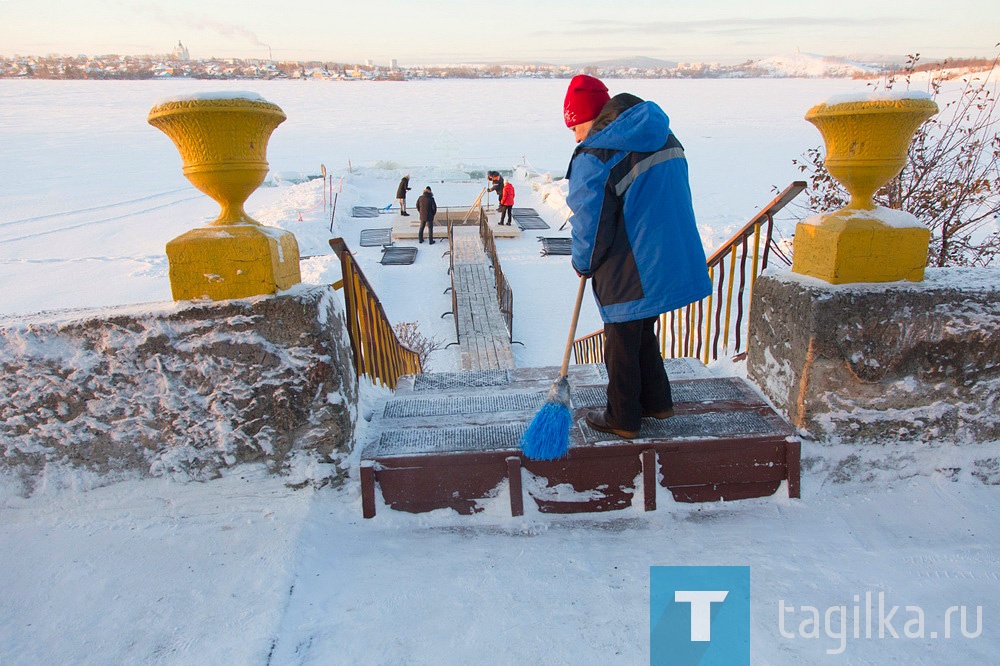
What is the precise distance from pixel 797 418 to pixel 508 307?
25.0 feet

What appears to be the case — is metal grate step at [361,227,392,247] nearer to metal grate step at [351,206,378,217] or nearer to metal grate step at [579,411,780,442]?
metal grate step at [351,206,378,217]

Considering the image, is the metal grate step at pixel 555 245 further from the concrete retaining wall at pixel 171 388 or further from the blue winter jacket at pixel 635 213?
the concrete retaining wall at pixel 171 388

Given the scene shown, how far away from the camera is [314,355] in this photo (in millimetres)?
2389

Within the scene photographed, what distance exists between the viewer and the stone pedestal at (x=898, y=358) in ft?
7.77

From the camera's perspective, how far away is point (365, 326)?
3.46 meters

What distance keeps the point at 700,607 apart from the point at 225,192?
2.33 metres

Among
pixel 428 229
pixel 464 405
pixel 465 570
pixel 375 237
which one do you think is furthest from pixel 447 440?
pixel 375 237

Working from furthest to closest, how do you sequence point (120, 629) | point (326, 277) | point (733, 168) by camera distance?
point (733, 168), point (326, 277), point (120, 629)

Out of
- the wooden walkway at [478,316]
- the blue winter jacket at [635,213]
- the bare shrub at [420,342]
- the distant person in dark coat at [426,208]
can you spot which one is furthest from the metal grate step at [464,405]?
the distant person in dark coat at [426,208]

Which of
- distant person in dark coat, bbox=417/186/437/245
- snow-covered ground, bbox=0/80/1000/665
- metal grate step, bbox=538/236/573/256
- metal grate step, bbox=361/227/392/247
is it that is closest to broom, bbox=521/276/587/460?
snow-covered ground, bbox=0/80/1000/665

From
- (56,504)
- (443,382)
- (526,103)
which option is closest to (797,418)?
(443,382)

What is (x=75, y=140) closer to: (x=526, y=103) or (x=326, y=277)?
(x=326, y=277)

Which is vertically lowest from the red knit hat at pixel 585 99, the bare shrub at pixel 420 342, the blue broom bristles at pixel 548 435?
the bare shrub at pixel 420 342

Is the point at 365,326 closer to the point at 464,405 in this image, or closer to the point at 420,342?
the point at 464,405
